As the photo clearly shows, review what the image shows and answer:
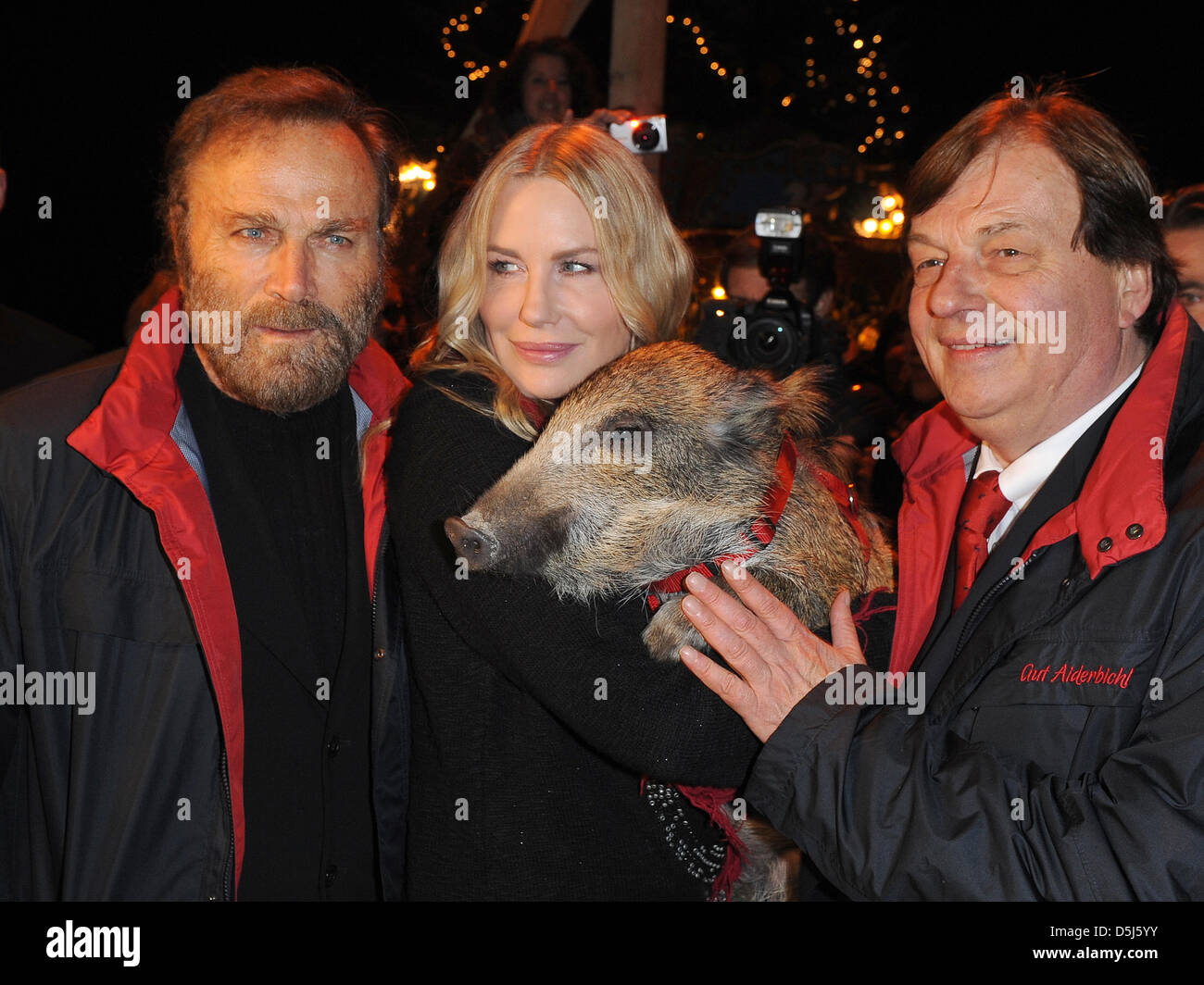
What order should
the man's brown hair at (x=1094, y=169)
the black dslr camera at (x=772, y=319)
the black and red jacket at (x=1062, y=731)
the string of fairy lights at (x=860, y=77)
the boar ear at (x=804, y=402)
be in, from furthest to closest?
the string of fairy lights at (x=860, y=77) → the black dslr camera at (x=772, y=319) → the boar ear at (x=804, y=402) → the man's brown hair at (x=1094, y=169) → the black and red jacket at (x=1062, y=731)

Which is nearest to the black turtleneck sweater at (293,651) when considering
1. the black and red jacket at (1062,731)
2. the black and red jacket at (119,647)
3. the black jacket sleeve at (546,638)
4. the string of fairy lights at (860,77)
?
the black and red jacket at (119,647)

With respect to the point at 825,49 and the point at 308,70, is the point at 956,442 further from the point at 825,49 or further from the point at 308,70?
the point at 825,49

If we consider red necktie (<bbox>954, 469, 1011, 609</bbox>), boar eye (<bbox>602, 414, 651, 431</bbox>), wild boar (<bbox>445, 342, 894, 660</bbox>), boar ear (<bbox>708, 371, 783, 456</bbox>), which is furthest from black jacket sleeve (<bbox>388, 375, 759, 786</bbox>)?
red necktie (<bbox>954, 469, 1011, 609</bbox>)

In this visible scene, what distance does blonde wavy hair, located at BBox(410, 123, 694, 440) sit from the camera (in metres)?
2.39

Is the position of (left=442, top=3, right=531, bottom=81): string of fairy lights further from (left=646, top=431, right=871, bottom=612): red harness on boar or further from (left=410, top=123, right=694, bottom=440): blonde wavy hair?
(left=646, top=431, right=871, bottom=612): red harness on boar

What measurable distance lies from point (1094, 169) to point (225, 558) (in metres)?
2.10

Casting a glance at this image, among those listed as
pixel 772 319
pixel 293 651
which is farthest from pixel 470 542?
pixel 772 319

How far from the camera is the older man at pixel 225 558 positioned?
220cm

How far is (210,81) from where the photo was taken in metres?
5.32

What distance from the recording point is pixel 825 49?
7387mm

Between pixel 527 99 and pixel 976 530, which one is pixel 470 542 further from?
pixel 527 99

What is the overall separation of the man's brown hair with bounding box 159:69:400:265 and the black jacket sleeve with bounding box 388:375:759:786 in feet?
2.77

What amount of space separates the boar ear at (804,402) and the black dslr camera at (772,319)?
Answer: 105 centimetres

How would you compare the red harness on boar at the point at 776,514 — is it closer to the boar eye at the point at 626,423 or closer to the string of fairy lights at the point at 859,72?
the boar eye at the point at 626,423
